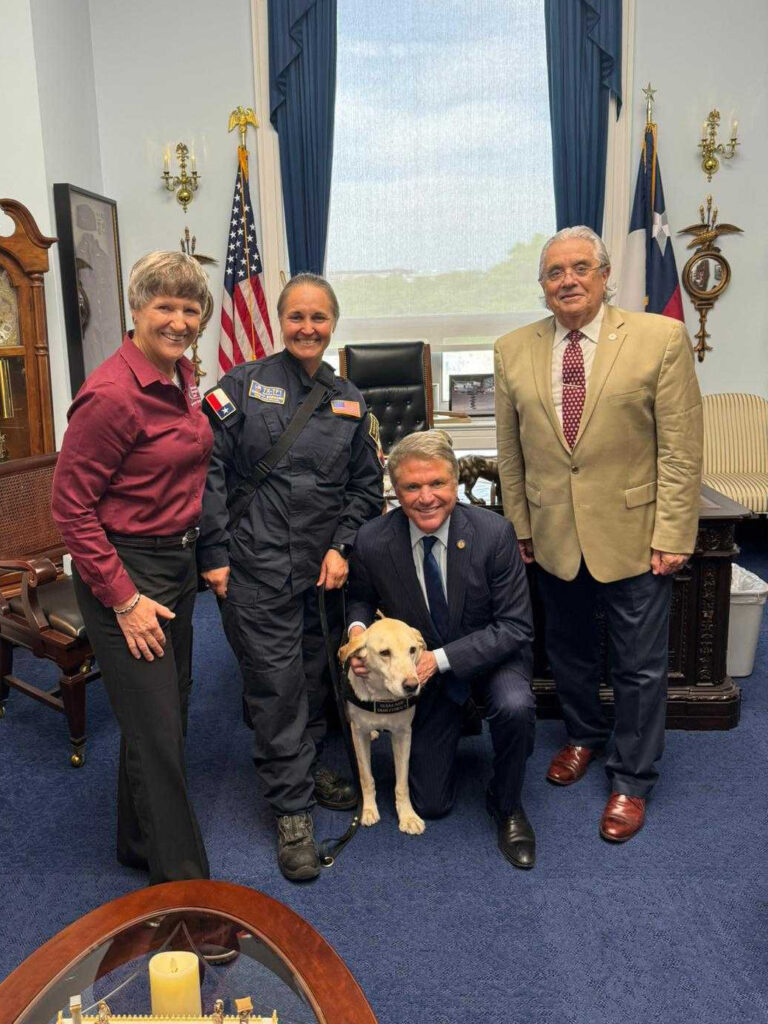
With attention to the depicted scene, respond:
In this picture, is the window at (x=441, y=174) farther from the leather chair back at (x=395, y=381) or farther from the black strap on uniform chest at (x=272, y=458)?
the black strap on uniform chest at (x=272, y=458)

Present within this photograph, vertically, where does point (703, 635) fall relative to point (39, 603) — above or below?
below

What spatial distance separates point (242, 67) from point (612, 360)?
416 centimetres

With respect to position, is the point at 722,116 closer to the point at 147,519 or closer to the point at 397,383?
the point at 397,383

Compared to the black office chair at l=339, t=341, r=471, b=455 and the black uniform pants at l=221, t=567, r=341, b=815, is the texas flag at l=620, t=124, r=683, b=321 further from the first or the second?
the black uniform pants at l=221, t=567, r=341, b=815

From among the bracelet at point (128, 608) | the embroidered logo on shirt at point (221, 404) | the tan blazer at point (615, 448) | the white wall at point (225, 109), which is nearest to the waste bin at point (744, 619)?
the tan blazer at point (615, 448)

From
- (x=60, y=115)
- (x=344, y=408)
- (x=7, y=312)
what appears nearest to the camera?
(x=344, y=408)

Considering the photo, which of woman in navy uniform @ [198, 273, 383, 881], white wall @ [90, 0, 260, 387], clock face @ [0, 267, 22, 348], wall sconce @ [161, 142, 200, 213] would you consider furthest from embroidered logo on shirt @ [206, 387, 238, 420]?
wall sconce @ [161, 142, 200, 213]

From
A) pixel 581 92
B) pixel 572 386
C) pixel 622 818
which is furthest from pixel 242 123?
pixel 622 818

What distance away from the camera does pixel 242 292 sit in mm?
5281

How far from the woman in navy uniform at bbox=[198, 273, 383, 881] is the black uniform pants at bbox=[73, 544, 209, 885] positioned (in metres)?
0.31

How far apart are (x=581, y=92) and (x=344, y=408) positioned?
3.88m

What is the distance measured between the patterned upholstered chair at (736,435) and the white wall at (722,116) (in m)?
0.47

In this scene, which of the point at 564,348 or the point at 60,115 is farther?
the point at 60,115

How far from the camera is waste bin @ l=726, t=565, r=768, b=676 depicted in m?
3.17
